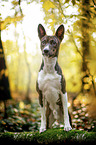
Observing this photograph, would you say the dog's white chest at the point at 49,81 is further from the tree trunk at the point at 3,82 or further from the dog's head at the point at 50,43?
the tree trunk at the point at 3,82

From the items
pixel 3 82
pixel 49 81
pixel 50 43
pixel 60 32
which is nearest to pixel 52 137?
pixel 49 81

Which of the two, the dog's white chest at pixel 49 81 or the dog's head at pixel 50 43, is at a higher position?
the dog's head at pixel 50 43

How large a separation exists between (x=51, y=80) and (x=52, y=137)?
1.11 metres

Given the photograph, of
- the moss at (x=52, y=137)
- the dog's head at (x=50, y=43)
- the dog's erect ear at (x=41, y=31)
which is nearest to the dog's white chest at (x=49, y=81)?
the dog's head at (x=50, y=43)

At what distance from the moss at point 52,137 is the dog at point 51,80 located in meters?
0.13

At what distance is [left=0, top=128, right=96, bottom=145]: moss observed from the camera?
8.58ft

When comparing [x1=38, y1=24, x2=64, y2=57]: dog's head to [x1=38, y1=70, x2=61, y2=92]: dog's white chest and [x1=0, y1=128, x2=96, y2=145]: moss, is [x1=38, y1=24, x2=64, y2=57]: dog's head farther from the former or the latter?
[x1=0, y1=128, x2=96, y2=145]: moss

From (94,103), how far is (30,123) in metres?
2.47

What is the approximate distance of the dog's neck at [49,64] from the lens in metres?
2.74

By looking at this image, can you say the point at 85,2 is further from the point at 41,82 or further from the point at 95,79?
the point at 41,82

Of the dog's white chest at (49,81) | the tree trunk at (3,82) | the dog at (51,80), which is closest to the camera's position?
the dog at (51,80)

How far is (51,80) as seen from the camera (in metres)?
2.79

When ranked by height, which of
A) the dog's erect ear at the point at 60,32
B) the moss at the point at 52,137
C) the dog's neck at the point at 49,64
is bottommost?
the moss at the point at 52,137

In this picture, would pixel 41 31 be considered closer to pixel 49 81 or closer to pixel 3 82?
pixel 49 81
